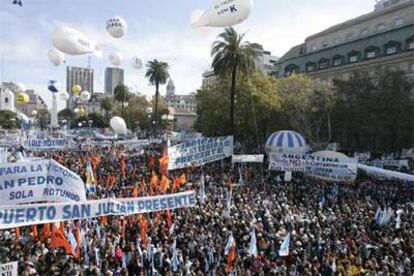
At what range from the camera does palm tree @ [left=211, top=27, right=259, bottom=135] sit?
45.6m

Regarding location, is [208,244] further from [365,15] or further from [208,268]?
[365,15]

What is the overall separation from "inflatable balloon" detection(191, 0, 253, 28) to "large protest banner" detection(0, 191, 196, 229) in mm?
9117

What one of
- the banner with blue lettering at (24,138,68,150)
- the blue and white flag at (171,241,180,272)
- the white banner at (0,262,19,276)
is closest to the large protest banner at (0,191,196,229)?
the white banner at (0,262,19,276)

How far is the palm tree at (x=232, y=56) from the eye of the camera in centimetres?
4562

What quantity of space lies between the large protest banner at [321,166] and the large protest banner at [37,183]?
57.8ft

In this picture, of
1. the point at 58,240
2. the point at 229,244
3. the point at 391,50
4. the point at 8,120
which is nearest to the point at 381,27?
the point at 391,50

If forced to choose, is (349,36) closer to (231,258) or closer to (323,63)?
(323,63)

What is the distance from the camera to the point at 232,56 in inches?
1797

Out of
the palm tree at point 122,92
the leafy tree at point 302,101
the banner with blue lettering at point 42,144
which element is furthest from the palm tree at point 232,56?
the palm tree at point 122,92

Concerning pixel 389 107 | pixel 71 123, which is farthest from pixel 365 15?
pixel 71 123

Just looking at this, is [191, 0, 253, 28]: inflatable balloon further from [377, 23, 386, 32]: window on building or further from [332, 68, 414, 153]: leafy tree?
[377, 23, 386, 32]: window on building

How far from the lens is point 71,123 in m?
159

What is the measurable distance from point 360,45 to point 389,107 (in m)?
19.7

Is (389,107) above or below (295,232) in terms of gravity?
above
